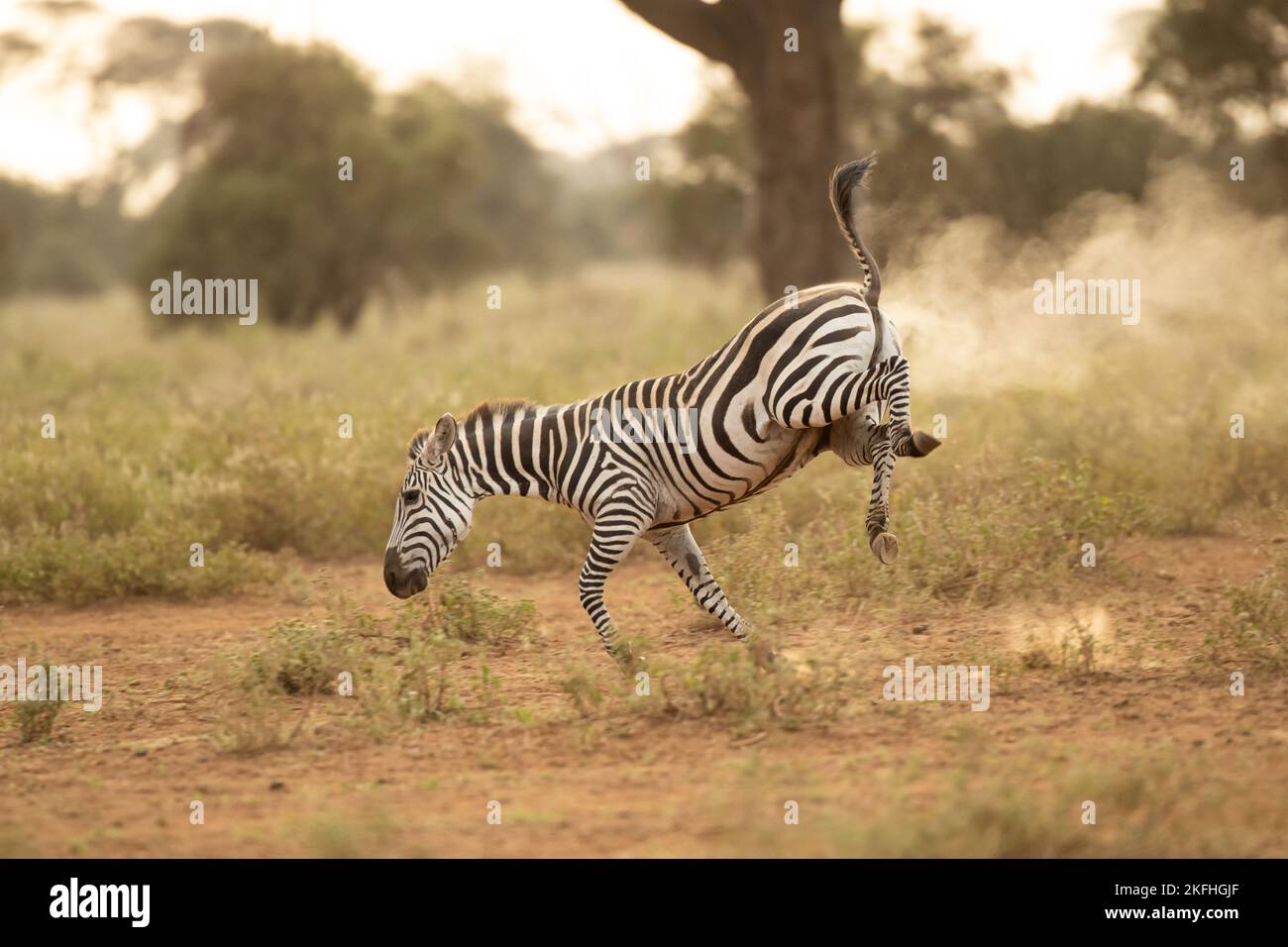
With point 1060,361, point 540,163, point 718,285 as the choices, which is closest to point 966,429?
point 1060,361

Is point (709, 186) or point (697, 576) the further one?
point (709, 186)

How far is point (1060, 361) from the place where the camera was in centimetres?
1155

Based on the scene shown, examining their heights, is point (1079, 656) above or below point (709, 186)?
below

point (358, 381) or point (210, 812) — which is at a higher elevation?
point (358, 381)

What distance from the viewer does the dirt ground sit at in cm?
463

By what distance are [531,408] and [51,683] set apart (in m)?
2.61

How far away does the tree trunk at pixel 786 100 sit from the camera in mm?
14938

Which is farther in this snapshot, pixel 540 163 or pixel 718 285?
pixel 540 163

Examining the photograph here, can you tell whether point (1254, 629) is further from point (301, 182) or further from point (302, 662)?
point (301, 182)

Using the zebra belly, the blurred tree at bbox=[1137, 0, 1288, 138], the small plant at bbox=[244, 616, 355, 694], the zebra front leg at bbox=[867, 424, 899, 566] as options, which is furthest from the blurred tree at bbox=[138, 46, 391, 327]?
the zebra front leg at bbox=[867, 424, 899, 566]

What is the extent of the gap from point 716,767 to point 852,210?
9.42 feet

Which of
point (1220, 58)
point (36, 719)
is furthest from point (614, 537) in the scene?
point (1220, 58)

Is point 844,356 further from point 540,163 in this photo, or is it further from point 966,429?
point 540,163

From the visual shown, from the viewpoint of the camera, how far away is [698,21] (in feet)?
49.6
